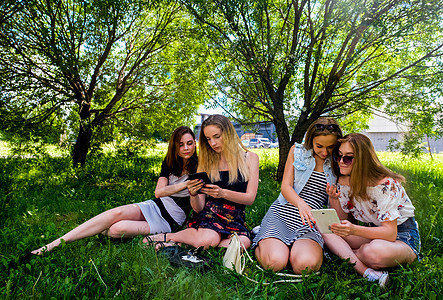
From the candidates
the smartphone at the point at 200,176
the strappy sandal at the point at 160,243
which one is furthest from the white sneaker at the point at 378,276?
the strappy sandal at the point at 160,243

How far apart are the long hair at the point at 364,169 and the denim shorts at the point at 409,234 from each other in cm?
43

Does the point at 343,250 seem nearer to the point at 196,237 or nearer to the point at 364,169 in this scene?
the point at 364,169

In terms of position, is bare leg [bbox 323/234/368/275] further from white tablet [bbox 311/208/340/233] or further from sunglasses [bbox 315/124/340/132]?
sunglasses [bbox 315/124/340/132]

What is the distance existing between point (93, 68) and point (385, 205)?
7394 mm

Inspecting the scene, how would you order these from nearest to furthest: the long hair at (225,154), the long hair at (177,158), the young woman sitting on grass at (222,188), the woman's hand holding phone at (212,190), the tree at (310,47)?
the woman's hand holding phone at (212,190) → the young woman sitting on grass at (222,188) → the long hair at (225,154) → the long hair at (177,158) → the tree at (310,47)

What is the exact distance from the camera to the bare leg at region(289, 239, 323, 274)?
268cm

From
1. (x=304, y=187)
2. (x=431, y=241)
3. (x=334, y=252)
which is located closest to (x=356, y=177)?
(x=304, y=187)

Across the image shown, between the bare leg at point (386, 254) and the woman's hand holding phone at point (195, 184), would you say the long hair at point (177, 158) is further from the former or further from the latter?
the bare leg at point (386, 254)

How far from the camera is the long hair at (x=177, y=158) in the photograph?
3652 millimetres

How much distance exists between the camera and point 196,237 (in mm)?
3209

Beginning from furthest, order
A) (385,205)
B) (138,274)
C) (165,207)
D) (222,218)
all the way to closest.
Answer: (165,207)
(222,218)
(385,205)
(138,274)

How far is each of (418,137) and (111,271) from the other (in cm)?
687

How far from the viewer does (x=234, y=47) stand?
17.9 ft

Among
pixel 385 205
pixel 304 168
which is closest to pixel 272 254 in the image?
pixel 304 168
